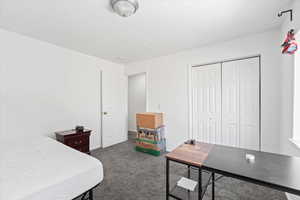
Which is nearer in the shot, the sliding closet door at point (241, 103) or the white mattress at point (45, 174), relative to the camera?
the white mattress at point (45, 174)

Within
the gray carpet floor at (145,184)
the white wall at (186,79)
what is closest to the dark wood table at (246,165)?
the gray carpet floor at (145,184)

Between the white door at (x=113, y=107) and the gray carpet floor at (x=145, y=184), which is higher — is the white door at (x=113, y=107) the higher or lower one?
the higher one

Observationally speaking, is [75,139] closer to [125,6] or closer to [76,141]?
[76,141]

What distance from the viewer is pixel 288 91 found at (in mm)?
1788

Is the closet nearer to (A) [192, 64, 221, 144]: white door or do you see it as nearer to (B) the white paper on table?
(A) [192, 64, 221, 144]: white door

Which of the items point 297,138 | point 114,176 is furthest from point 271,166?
point 114,176

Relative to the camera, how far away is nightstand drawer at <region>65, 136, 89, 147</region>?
2.50 metres

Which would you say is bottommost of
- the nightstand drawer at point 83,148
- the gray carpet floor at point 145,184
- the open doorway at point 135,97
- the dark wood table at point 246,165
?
the gray carpet floor at point 145,184

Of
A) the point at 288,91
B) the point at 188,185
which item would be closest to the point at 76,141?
the point at 188,185

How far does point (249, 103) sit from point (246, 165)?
69.7 inches

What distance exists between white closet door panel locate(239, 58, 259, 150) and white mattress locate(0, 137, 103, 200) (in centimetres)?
266

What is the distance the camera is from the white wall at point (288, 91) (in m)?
1.55

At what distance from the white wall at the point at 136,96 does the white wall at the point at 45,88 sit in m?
1.69

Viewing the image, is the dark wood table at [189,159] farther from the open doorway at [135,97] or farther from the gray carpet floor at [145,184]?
the open doorway at [135,97]
